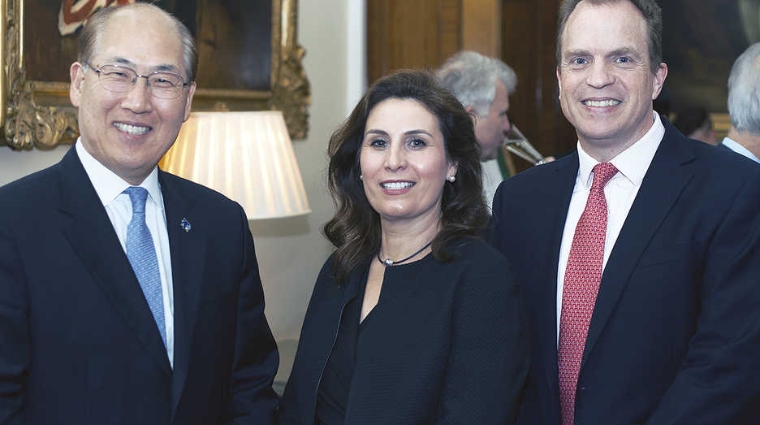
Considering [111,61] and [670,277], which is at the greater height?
[111,61]

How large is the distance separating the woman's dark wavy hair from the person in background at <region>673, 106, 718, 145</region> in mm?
3858

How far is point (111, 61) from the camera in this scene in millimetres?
2027

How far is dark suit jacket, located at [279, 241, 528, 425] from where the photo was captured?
198cm

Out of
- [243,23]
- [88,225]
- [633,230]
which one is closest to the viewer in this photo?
[88,225]

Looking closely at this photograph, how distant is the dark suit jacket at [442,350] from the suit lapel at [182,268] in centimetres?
33

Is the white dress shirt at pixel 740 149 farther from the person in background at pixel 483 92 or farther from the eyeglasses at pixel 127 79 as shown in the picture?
the eyeglasses at pixel 127 79

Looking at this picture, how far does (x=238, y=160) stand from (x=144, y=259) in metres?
1.36

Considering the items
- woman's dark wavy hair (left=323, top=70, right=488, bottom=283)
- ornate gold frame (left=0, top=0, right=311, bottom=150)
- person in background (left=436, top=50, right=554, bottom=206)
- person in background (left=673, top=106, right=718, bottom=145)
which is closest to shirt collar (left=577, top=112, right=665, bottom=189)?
woman's dark wavy hair (left=323, top=70, right=488, bottom=283)

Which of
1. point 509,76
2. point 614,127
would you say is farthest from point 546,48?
point 614,127

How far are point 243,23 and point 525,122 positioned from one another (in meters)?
4.52

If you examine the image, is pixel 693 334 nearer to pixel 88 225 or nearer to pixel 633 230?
pixel 633 230

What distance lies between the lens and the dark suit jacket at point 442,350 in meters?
1.98

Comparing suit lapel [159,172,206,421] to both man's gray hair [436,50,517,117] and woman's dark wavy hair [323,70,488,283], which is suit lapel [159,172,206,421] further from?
man's gray hair [436,50,517,117]

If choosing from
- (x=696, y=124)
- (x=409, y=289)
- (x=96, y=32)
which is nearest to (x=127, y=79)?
(x=96, y=32)
